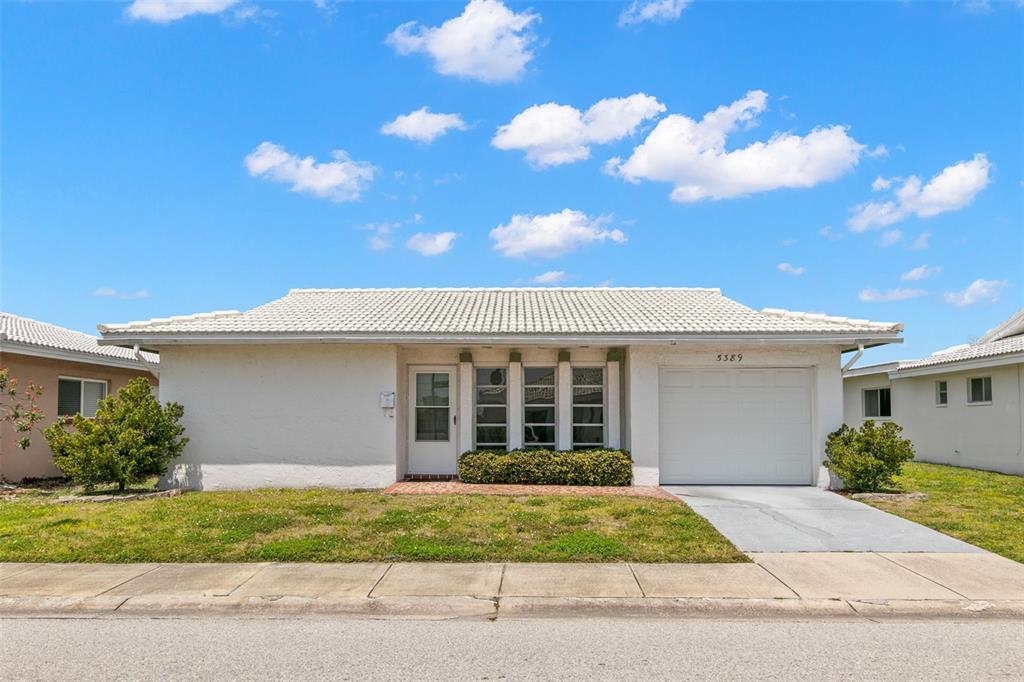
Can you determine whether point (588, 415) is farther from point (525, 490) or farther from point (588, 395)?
point (525, 490)

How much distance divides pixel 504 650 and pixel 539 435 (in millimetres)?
8880

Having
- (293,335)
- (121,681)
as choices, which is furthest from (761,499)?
(121,681)

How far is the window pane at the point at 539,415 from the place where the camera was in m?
14.0

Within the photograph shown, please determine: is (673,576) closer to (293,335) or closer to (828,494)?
(828,494)

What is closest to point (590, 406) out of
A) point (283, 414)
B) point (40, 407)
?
point (283, 414)

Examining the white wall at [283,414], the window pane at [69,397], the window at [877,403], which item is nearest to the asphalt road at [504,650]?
the white wall at [283,414]

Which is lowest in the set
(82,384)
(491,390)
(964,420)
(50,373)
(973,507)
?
(973,507)

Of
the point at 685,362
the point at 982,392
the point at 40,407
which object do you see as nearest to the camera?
the point at 685,362

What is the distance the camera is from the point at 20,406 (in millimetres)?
14383

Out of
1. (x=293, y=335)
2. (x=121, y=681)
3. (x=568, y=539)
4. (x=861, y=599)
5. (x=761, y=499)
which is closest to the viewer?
(x=121, y=681)

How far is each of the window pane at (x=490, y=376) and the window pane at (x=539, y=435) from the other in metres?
1.10

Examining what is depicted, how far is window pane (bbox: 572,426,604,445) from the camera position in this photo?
46.1ft

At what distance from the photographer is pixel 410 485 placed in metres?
12.8

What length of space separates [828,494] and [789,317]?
3519 mm
